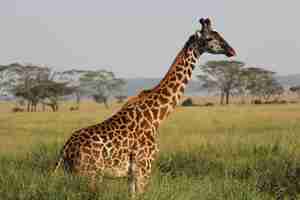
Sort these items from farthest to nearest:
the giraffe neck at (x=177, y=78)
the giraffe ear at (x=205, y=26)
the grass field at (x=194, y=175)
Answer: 1. the giraffe neck at (x=177, y=78)
2. the giraffe ear at (x=205, y=26)
3. the grass field at (x=194, y=175)

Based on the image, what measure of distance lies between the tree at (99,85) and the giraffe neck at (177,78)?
235 feet

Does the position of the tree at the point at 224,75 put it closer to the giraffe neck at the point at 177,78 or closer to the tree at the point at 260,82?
the tree at the point at 260,82

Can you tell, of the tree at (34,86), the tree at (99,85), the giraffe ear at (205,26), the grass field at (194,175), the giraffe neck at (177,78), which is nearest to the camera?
the grass field at (194,175)

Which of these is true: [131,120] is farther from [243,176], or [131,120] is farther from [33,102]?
[33,102]

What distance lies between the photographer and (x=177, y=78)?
6.27 meters

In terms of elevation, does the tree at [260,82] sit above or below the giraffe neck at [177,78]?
below

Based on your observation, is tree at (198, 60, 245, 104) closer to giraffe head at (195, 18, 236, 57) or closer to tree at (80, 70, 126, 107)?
tree at (80, 70, 126, 107)

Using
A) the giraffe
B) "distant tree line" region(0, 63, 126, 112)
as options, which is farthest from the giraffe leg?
"distant tree line" region(0, 63, 126, 112)

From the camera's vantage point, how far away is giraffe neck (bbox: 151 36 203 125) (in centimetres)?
620

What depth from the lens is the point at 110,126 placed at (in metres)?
5.70

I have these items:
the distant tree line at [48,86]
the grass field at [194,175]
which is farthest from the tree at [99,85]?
the grass field at [194,175]

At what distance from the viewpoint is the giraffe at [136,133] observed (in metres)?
5.48

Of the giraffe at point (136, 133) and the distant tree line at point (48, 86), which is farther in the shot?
the distant tree line at point (48, 86)

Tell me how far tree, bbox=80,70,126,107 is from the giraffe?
71590mm
